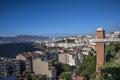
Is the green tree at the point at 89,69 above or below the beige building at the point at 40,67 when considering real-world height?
above

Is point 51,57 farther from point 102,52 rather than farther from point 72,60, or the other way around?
point 102,52

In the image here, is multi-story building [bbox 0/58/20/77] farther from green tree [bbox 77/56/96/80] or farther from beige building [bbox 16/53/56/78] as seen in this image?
green tree [bbox 77/56/96/80]

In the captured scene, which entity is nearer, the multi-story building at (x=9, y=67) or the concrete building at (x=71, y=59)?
the multi-story building at (x=9, y=67)

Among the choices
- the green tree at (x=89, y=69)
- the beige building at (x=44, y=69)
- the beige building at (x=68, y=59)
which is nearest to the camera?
the green tree at (x=89, y=69)

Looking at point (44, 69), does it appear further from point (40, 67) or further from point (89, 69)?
point (89, 69)

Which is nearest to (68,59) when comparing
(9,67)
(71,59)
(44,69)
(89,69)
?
(71,59)

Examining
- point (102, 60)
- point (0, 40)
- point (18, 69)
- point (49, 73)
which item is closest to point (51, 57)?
point (18, 69)

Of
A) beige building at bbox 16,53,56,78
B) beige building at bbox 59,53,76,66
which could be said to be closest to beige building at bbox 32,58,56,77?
beige building at bbox 16,53,56,78

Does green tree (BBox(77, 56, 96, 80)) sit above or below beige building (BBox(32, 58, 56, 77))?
above

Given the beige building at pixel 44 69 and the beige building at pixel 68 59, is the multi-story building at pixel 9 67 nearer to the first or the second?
the beige building at pixel 44 69

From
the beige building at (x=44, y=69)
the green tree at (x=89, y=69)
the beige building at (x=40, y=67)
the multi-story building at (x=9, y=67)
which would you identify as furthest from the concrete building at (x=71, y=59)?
the green tree at (x=89, y=69)

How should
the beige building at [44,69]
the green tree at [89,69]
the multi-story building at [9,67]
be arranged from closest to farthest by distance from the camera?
the green tree at [89,69]
the beige building at [44,69]
the multi-story building at [9,67]
